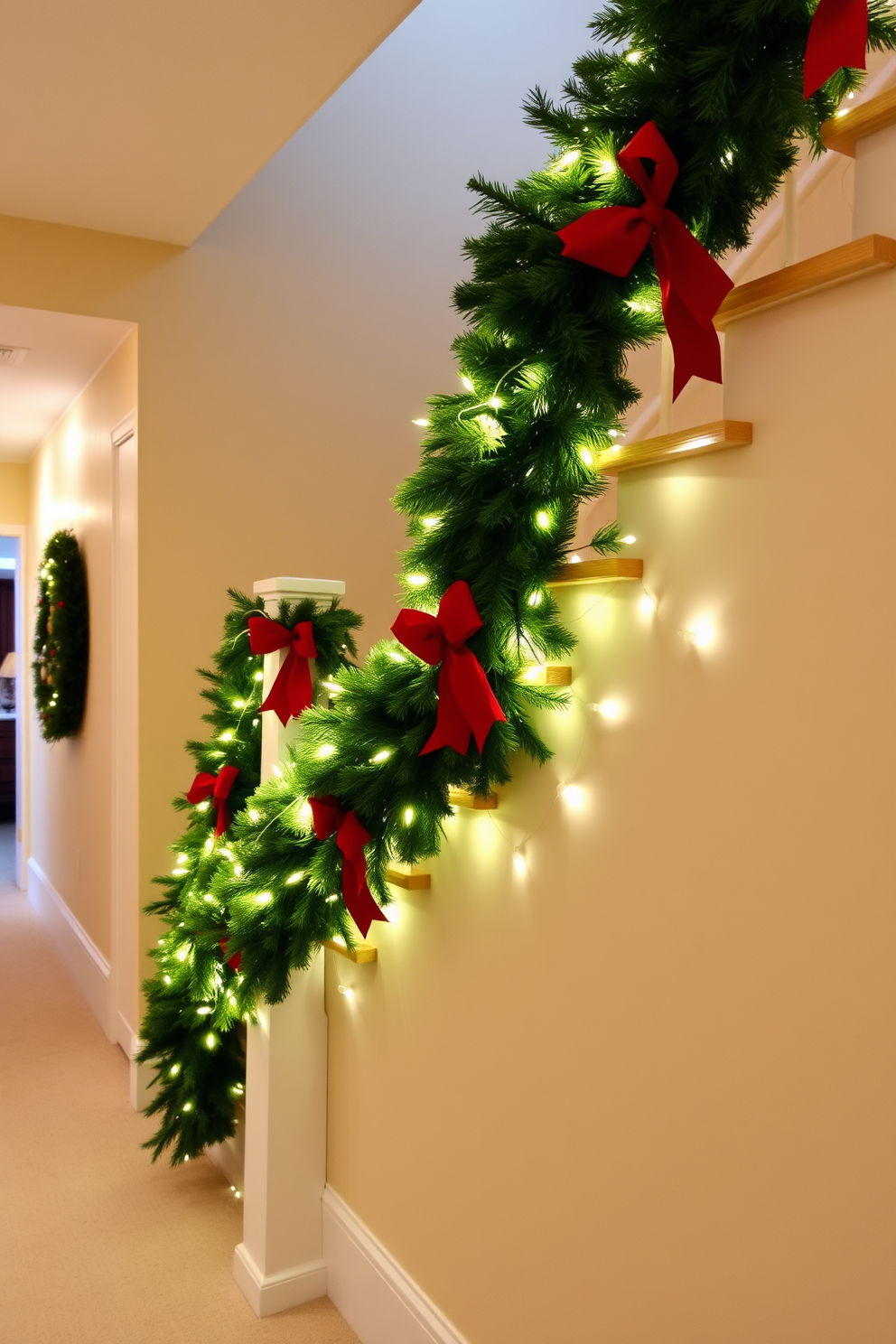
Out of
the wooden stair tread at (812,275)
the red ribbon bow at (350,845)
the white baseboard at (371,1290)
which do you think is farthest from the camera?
the white baseboard at (371,1290)

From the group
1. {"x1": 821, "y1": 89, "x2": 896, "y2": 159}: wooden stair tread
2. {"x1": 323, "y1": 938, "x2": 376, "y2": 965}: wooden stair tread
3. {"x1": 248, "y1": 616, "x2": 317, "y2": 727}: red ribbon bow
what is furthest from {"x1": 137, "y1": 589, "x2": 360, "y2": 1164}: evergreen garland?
{"x1": 821, "y1": 89, "x2": 896, "y2": 159}: wooden stair tread

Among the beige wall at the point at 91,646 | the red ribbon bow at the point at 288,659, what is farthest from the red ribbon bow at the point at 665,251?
the beige wall at the point at 91,646

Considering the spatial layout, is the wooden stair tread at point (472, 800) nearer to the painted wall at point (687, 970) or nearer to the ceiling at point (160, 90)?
the painted wall at point (687, 970)

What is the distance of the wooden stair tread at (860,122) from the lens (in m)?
1.16

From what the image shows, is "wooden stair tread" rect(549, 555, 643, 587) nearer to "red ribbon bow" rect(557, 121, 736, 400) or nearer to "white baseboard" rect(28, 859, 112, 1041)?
"red ribbon bow" rect(557, 121, 736, 400)

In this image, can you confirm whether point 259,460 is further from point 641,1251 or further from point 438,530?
point 641,1251

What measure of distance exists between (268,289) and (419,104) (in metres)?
1.03

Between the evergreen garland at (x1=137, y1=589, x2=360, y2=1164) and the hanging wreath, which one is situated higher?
the hanging wreath

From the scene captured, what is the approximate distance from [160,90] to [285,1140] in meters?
2.39

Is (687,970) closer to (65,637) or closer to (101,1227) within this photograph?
(101,1227)

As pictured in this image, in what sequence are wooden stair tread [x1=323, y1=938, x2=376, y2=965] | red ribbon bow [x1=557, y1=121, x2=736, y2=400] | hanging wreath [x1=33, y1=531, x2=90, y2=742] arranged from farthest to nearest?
hanging wreath [x1=33, y1=531, x2=90, y2=742] → wooden stair tread [x1=323, y1=938, x2=376, y2=965] → red ribbon bow [x1=557, y1=121, x2=736, y2=400]

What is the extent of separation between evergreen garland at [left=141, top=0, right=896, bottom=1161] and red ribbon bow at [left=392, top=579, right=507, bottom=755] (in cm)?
5

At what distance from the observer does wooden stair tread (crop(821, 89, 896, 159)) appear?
116 centimetres

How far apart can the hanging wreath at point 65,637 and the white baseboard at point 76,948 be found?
2.83 feet
